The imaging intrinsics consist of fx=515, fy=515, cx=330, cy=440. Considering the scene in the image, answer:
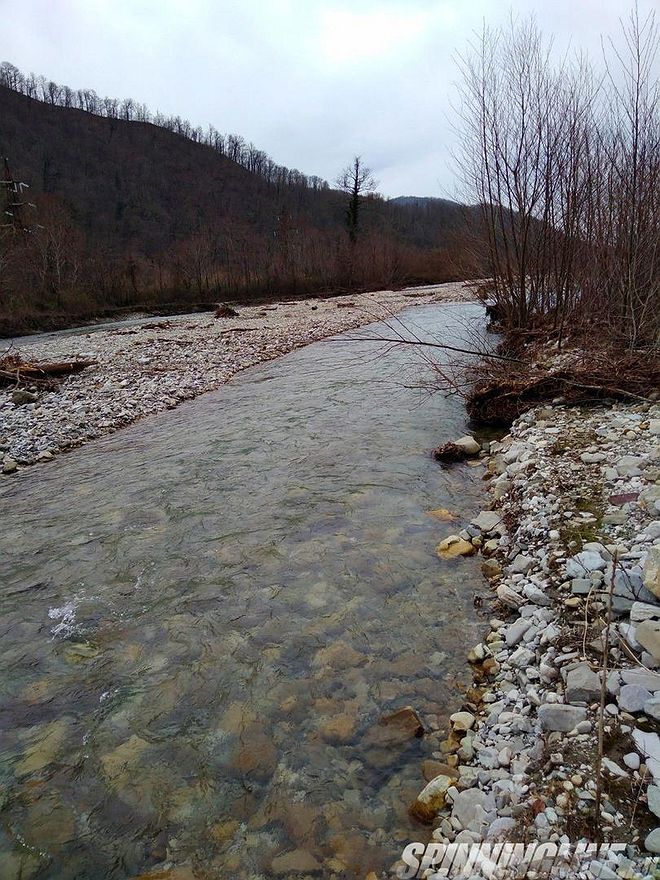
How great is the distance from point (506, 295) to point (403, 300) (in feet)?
62.9

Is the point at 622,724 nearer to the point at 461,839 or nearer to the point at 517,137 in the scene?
the point at 461,839

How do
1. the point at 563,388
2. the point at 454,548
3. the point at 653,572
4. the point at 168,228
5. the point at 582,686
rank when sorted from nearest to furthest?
the point at 582,686
the point at 653,572
the point at 454,548
the point at 563,388
the point at 168,228

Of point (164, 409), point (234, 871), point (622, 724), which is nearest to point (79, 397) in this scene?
point (164, 409)

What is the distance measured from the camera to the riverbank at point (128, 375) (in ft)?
25.7

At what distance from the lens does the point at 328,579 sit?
3947 millimetres

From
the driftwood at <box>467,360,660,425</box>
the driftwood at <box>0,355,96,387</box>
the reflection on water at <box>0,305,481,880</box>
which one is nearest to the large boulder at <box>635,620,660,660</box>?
the reflection on water at <box>0,305,481,880</box>

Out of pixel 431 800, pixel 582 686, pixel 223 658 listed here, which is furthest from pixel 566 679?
pixel 223 658

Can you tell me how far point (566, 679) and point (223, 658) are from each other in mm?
1960

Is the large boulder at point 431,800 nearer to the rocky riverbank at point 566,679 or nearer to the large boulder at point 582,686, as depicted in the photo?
the rocky riverbank at point 566,679

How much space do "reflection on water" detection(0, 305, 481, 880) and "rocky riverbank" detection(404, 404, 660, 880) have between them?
217 millimetres

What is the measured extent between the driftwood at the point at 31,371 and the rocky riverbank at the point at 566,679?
951 cm

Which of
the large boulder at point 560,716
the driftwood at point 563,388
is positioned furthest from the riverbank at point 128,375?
the large boulder at point 560,716

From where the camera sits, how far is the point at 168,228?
7494 centimetres

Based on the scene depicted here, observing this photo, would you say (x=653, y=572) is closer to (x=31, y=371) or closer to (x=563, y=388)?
(x=563, y=388)
